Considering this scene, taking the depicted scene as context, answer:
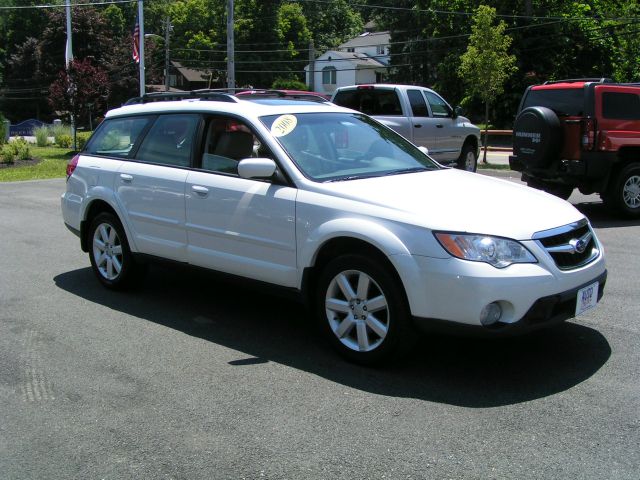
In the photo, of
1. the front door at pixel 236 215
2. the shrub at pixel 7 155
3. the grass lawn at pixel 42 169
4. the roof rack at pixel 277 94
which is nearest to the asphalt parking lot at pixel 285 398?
the front door at pixel 236 215

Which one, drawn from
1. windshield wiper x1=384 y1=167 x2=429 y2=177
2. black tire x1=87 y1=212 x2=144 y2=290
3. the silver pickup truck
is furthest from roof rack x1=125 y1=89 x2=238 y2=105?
the silver pickup truck

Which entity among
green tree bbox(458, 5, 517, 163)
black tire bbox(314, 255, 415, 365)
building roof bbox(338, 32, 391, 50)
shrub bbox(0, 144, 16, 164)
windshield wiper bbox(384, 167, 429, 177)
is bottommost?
black tire bbox(314, 255, 415, 365)

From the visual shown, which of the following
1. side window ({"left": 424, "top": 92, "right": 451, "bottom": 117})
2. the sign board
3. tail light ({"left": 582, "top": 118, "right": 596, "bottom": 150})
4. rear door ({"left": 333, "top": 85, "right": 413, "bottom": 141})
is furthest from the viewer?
the sign board

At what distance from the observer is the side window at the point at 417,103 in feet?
46.1

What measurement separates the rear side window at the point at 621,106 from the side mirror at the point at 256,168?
23.5 ft

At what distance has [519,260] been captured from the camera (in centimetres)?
417

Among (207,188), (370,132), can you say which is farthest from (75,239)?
(370,132)

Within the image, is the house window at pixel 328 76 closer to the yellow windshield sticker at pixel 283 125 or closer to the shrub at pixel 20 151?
the shrub at pixel 20 151

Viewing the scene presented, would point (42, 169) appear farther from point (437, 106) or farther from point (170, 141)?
point (170, 141)

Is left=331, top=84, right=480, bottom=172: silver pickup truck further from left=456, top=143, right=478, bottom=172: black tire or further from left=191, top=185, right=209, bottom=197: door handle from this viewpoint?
left=191, top=185, right=209, bottom=197: door handle

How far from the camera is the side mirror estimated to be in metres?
4.90

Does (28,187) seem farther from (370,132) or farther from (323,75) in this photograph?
(323,75)

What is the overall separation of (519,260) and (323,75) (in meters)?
71.5

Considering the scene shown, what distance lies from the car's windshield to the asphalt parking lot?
1367 millimetres
